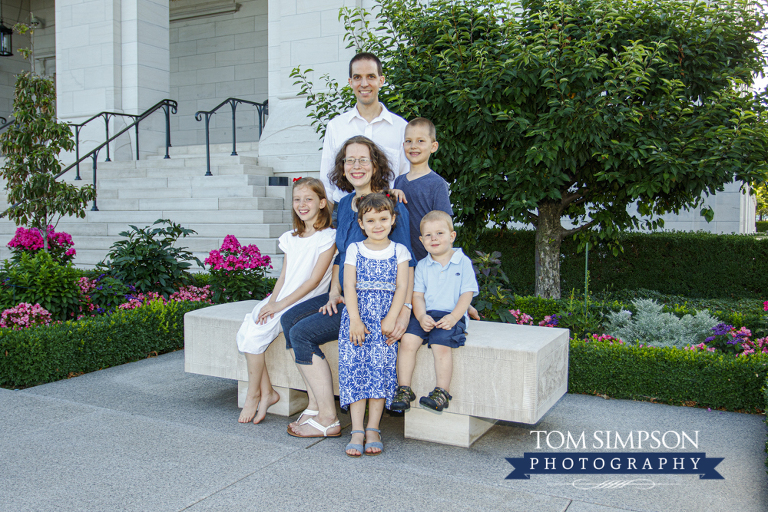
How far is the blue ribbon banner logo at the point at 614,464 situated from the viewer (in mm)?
3066

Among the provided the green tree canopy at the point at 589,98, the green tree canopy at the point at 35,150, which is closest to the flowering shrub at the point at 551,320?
the green tree canopy at the point at 589,98

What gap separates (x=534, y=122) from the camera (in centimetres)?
591

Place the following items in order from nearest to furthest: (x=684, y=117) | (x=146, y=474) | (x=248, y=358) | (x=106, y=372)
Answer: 1. (x=146, y=474)
2. (x=248, y=358)
3. (x=106, y=372)
4. (x=684, y=117)

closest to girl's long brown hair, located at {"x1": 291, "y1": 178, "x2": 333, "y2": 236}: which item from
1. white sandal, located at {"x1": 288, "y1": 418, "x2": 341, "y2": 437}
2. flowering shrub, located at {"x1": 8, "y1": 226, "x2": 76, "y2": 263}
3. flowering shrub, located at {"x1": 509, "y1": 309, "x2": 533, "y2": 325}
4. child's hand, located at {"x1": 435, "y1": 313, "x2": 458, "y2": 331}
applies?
child's hand, located at {"x1": 435, "y1": 313, "x2": 458, "y2": 331}

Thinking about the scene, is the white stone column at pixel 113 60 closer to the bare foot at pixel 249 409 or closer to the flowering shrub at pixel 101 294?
the flowering shrub at pixel 101 294

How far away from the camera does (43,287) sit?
17.5 feet

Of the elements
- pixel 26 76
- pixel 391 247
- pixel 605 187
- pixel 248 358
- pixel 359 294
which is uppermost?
pixel 26 76

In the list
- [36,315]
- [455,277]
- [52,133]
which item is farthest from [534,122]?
[52,133]

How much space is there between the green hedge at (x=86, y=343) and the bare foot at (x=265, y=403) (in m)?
1.91

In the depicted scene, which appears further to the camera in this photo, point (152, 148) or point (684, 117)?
point (152, 148)

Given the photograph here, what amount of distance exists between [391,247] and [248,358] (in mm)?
1159

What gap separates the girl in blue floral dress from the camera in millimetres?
3346

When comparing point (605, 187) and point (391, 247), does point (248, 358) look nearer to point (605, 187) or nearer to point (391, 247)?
point (391, 247)

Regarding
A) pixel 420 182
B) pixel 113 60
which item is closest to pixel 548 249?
pixel 420 182
